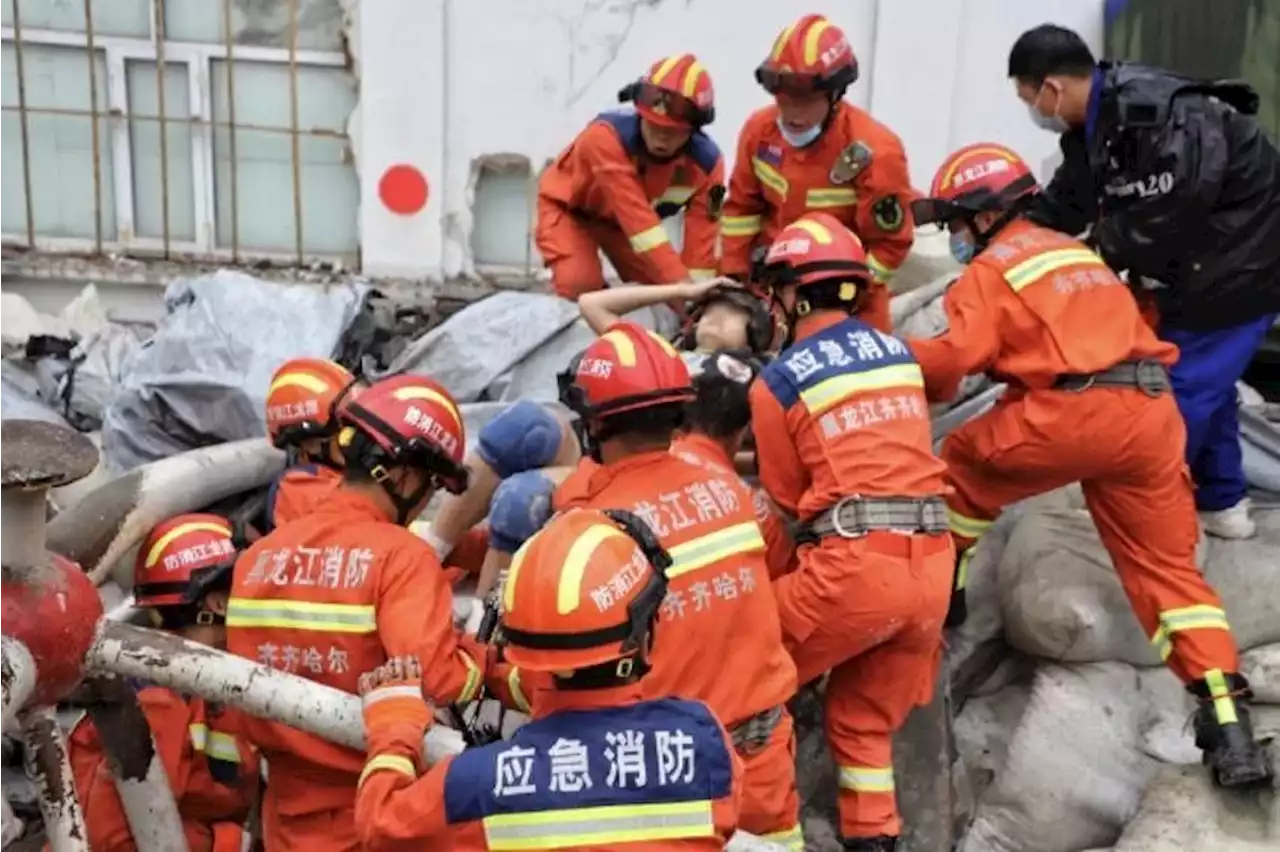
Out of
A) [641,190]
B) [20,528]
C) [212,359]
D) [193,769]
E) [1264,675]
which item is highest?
[641,190]

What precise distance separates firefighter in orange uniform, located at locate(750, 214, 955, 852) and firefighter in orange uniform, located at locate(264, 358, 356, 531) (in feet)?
3.91

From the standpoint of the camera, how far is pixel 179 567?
330 centimetres

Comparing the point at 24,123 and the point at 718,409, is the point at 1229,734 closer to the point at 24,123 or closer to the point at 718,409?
the point at 718,409

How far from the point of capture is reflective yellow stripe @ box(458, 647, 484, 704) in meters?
2.84

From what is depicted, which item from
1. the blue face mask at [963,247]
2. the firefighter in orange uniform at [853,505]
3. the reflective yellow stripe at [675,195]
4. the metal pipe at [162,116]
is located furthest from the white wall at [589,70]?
the firefighter in orange uniform at [853,505]

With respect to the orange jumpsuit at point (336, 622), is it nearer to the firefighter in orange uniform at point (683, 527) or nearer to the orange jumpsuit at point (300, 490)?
the firefighter in orange uniform at point (683, 527)

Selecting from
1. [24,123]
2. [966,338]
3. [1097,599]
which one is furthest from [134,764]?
[24,123]

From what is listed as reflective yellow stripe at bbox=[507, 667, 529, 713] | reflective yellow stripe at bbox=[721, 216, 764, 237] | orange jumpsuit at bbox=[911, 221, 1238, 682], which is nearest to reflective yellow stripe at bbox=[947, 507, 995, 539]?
orange jumpsuit at bbox=[911, 221, 1238, 682]

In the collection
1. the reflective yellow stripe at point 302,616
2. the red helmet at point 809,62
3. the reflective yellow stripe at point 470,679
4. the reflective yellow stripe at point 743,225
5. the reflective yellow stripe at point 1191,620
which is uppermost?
the red helmet at point 809,62

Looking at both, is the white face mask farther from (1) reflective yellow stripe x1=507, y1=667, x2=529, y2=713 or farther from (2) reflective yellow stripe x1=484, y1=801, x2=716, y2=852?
(2) reflective yellow stripe x1=484, y1=801, x2=716, y2=852

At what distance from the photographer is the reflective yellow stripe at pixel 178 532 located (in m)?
3.32

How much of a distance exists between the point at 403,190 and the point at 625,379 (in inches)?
147

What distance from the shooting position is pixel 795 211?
199 inches

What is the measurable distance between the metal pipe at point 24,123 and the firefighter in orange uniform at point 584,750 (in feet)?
17.0
